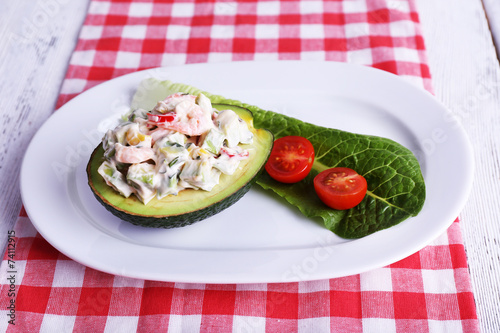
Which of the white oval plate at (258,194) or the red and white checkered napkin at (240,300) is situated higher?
the white oval plate at (258,194)

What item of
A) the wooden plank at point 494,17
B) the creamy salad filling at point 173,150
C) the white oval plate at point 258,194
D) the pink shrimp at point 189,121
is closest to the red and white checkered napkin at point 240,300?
the white oval plate at point 258,194

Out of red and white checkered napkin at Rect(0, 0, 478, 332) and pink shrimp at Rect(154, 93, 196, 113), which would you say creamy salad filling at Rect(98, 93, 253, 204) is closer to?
pink shrimp at Rect(154, 93, 196, 113)

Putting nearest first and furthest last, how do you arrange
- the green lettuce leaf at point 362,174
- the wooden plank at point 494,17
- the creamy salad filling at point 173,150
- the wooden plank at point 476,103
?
the creamy salad filling at point 173,150 < the green lettuce leaf at point 362,174 < the wooden plank at point 476,103 < the wooden plank at point 494,17

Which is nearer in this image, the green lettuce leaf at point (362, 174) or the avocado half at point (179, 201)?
the avocado half at point (179, 201)

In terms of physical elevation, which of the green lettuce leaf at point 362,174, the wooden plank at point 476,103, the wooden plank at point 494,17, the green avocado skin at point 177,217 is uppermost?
the green avocado skin at point 177,217

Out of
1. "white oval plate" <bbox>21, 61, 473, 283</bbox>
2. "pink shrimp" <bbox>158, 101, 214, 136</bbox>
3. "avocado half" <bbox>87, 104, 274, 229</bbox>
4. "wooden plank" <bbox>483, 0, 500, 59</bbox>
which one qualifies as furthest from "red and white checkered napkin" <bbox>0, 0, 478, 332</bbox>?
"wooden plank" <bbox>483, 0, 500, 59</bbox>

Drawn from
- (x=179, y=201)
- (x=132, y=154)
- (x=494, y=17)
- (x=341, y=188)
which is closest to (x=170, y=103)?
(x=132, y=154)

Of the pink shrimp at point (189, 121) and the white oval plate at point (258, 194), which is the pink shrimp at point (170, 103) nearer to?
the pink shrimp at point (189, 121)

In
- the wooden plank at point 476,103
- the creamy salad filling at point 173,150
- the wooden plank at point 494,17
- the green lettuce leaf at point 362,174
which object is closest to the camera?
the creamy salad filling at point 173,150
